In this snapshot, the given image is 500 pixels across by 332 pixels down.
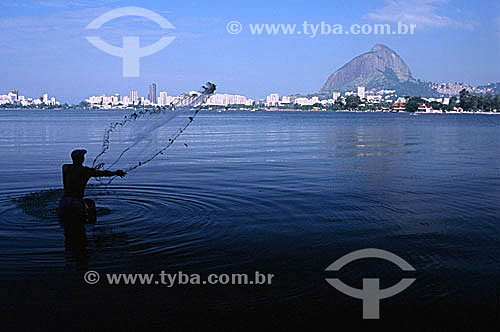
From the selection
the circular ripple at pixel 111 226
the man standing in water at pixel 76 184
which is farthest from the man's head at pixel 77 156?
the circular ripple at pixel 111 226

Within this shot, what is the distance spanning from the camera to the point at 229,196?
18828 mm

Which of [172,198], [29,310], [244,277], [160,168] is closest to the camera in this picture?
[29,310]

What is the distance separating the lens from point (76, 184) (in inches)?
537

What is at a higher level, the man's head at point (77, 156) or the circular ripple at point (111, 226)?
the man's head at point (77, 156)

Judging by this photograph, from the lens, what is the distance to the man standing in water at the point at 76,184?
1347cm

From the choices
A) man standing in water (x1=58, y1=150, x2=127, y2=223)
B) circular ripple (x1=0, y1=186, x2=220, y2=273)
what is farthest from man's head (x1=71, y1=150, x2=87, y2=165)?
circular ripple (x1=0, y1=186, x2=220, y2=273)

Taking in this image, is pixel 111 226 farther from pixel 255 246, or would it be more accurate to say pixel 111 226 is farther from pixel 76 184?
pixel 255 246

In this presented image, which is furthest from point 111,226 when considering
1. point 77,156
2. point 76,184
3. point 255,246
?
point 255,246

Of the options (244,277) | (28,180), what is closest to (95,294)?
(244,277)

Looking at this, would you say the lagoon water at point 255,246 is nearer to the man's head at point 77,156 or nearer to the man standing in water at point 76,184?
the man standing in water at point 76,184

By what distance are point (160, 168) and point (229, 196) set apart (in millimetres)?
10450

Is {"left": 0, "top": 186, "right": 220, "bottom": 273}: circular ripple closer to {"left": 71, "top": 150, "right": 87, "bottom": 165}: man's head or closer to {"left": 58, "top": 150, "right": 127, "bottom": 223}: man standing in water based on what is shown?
{"left": 58, "top": 150, "right": 127, "bottom": 223}: man standing in water

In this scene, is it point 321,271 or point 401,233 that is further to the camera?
point 401,233

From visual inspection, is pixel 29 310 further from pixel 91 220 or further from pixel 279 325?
pixel 91 220
